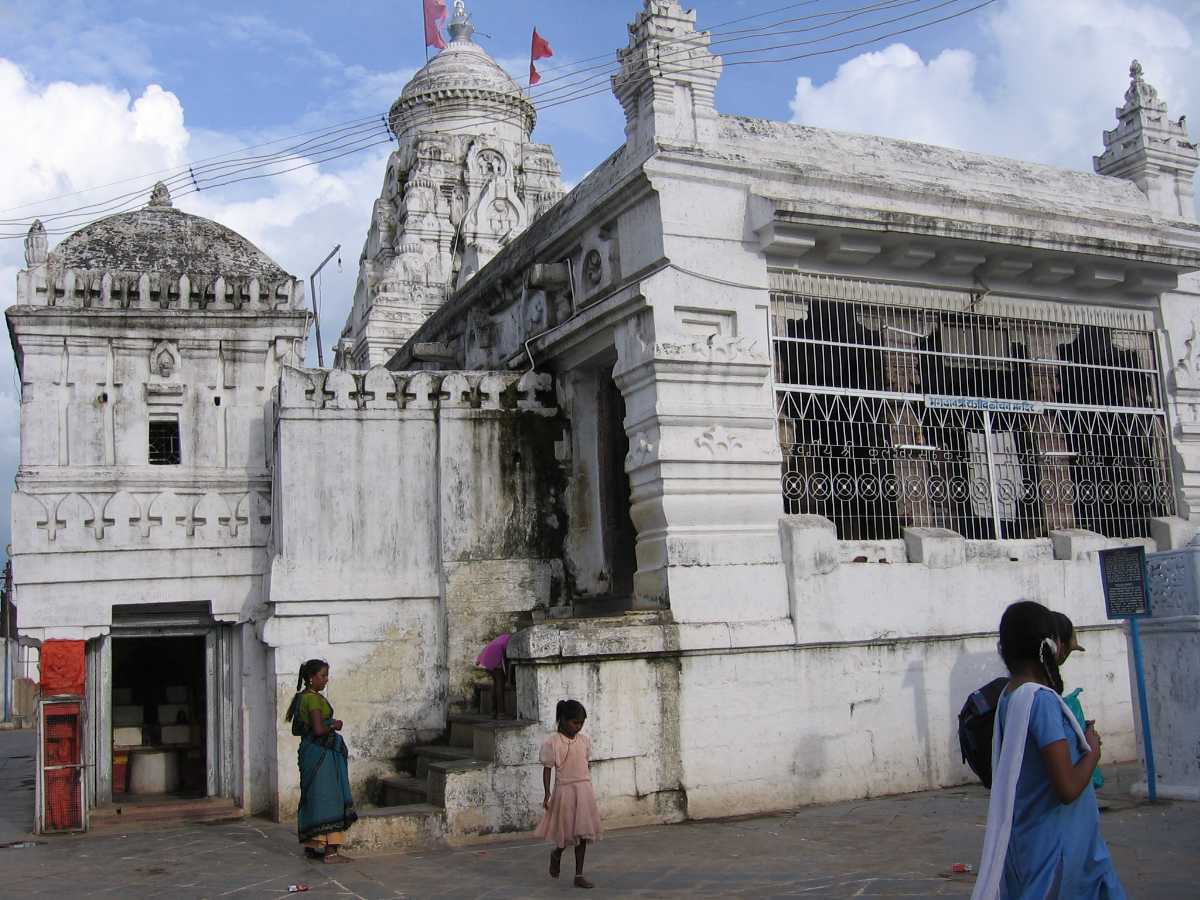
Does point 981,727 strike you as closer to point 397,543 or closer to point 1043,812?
point 1043,812

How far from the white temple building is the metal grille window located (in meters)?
0.04

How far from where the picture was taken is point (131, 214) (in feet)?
42.8

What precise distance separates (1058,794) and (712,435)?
259 inches

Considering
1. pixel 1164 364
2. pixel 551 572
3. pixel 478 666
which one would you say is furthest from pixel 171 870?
pixel 1164 364

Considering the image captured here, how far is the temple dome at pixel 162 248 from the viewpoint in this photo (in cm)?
1231

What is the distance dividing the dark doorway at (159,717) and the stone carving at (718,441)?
5.67 metres

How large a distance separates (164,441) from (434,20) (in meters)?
27.1

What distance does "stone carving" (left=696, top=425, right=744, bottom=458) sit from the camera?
33.6ft

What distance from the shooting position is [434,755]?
10312 mm

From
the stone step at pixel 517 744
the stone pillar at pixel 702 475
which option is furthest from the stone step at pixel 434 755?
the stone pillar at pixel 702 475

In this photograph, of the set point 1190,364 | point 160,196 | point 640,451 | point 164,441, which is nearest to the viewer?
point 640,451

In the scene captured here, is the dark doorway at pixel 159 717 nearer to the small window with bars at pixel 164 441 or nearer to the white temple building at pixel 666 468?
the white temple building at pixel 666 468

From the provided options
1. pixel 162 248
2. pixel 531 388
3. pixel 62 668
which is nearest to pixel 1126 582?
pixel 531 388

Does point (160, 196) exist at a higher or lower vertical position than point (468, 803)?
higher
